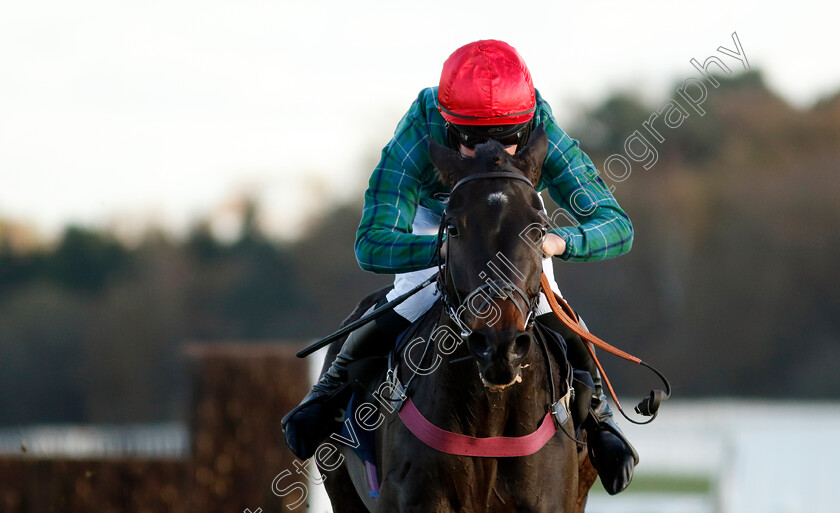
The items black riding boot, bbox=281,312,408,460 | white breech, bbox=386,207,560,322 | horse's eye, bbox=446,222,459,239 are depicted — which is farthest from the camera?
A: black riding boot, bbox=281,312,408,460

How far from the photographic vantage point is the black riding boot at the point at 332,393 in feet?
15.3

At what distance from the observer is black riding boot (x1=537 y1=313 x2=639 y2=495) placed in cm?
437

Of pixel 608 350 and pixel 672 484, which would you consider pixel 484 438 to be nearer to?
pixel 608 350

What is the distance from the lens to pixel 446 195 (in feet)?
14.8

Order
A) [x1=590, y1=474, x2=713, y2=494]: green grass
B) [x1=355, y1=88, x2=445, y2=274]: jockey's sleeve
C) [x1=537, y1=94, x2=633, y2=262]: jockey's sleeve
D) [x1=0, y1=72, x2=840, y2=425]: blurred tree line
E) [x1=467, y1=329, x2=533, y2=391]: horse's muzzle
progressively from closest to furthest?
[x1=467, y1=329, x2=533, y2=391]: horse's muzzle, [x1=355, y1=88, x2=445, y2=274]: jockey's sleeve, [x1=537, y1=94, x2=633, y2=262]: jockey's sleeve, [x1=590, y1=474, x2=713, y2=494]: green grass, [x1=0, y1=72, x2=840, y2=425]: blurred tree line

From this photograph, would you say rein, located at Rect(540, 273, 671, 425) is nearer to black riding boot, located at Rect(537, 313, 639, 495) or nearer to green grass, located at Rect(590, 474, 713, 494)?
black riding boot, located at Rect(537, 313, 639, 495)

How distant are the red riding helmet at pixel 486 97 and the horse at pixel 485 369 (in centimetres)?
39

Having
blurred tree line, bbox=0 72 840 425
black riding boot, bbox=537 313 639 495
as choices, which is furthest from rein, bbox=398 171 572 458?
blurred tree line, bbox=0 72 840 425

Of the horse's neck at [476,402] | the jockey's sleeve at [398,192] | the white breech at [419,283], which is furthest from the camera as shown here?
the white breech at [419,283]

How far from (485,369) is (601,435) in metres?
1.29

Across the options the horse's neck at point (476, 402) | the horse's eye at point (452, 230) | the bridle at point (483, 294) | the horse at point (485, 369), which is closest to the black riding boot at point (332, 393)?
the horse at point (485, 369)

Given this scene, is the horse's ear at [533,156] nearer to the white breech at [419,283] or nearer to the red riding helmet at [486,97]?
the red riding helmet at [486,97]

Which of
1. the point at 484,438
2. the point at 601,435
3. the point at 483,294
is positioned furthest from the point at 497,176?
the point at 601,435

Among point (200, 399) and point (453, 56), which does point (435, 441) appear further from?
point (200, 399)
